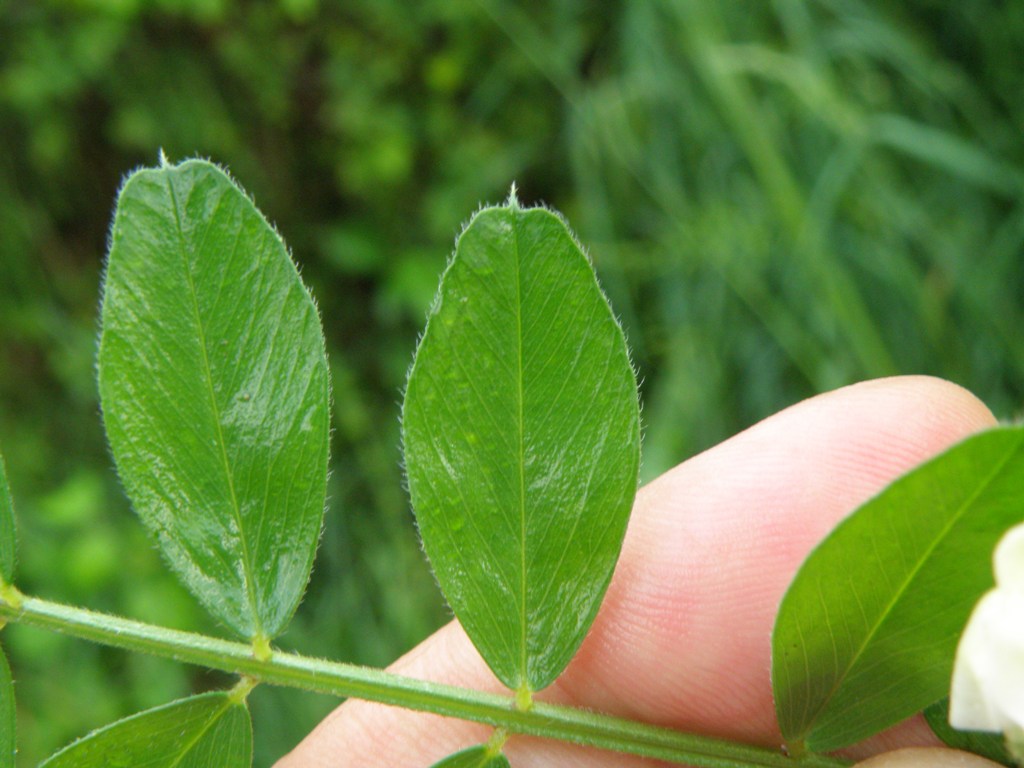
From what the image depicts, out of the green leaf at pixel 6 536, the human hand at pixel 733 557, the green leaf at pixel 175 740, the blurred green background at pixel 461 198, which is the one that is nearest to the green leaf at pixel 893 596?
the human hand at pixel 733 557

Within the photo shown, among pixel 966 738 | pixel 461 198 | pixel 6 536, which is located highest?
pixel 461 198

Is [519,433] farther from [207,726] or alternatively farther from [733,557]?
[733,557]

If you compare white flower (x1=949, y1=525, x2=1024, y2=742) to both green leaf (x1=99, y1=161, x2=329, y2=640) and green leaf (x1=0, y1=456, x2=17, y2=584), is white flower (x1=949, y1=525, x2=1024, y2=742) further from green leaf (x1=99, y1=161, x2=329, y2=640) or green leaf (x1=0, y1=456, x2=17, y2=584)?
green leaf (x1=0, y1=456, x2=17, y2=584)

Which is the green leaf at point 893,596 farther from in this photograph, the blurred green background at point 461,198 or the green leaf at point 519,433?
the blurred green background at point 461,198

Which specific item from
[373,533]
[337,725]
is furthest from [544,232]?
[373,533]

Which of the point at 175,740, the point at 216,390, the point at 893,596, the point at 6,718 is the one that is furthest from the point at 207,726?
the point at 893,596

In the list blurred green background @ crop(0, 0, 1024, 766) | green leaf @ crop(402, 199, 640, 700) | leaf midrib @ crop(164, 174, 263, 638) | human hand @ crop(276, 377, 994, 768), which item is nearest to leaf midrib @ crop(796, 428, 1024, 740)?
green leaf @ crop(402, 199, 640, 700)
